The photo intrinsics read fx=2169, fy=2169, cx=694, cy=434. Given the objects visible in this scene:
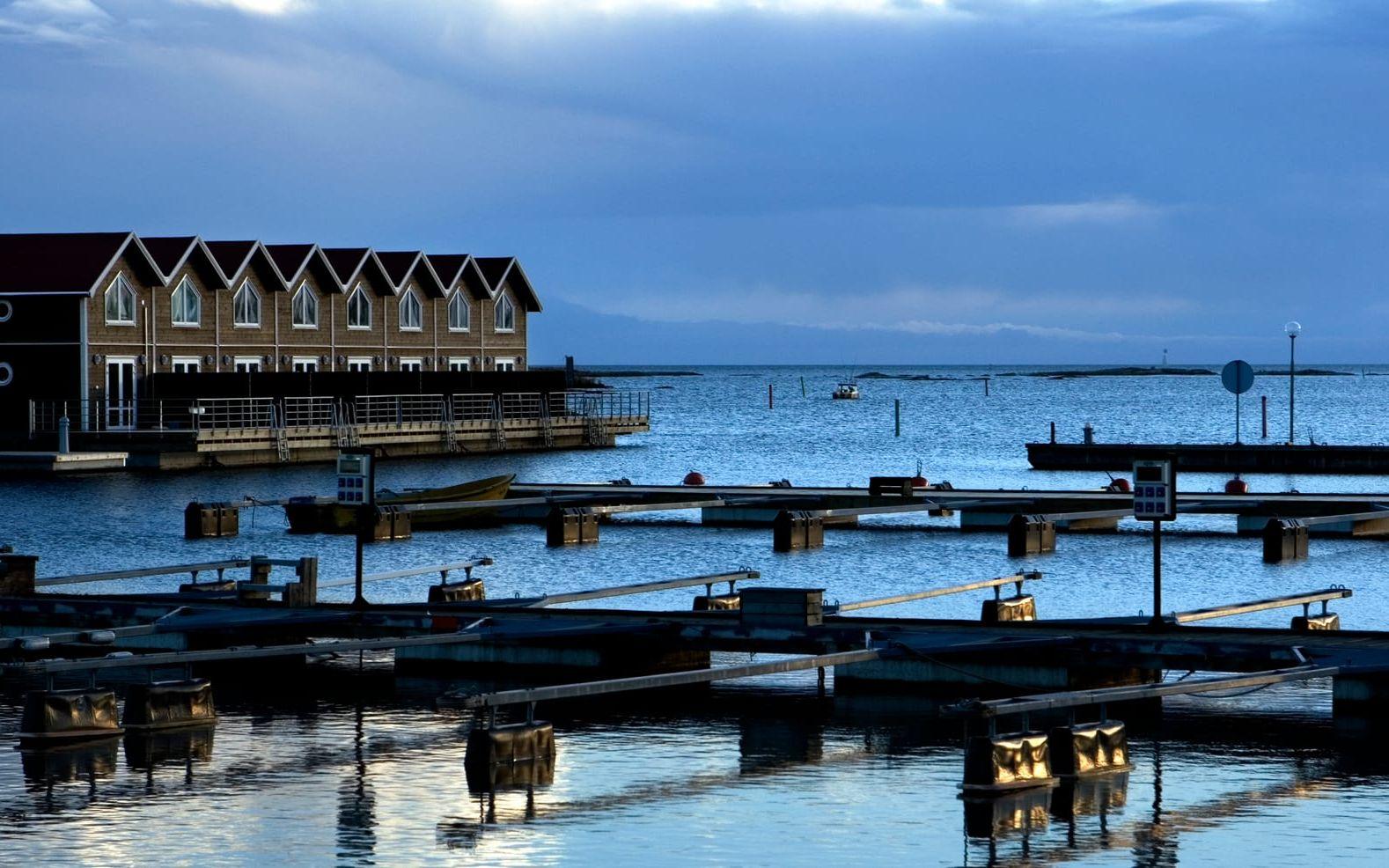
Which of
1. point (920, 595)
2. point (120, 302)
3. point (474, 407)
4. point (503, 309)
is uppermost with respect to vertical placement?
point (503, 309)

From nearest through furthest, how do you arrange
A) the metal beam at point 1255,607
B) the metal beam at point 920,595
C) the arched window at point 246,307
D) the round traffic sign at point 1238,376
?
the metal beam at point 1255,607 → the metal beam at point 920,595 → the round traffic sign at point 1238,376 → the arched window at point 246,307

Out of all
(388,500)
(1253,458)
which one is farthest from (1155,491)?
(1253,458)

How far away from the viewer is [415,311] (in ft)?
306

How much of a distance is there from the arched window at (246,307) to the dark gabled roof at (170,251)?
10.9 ft

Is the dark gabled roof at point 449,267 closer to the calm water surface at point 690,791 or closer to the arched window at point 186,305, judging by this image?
the arched window at point 186,305

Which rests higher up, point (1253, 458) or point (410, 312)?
point (410, 312)

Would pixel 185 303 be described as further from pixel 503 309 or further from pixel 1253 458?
pixel 1253 458

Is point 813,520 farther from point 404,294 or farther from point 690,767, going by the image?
point 404,294

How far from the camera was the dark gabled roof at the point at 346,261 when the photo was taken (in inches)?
3447

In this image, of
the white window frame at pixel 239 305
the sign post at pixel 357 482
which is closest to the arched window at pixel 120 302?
the white window frame at pixel 239 305

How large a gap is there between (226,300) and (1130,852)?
6985cm

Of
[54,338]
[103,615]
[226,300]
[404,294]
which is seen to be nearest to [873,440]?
[404,294]

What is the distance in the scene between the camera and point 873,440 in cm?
12631

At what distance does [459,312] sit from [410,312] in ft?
12.8
